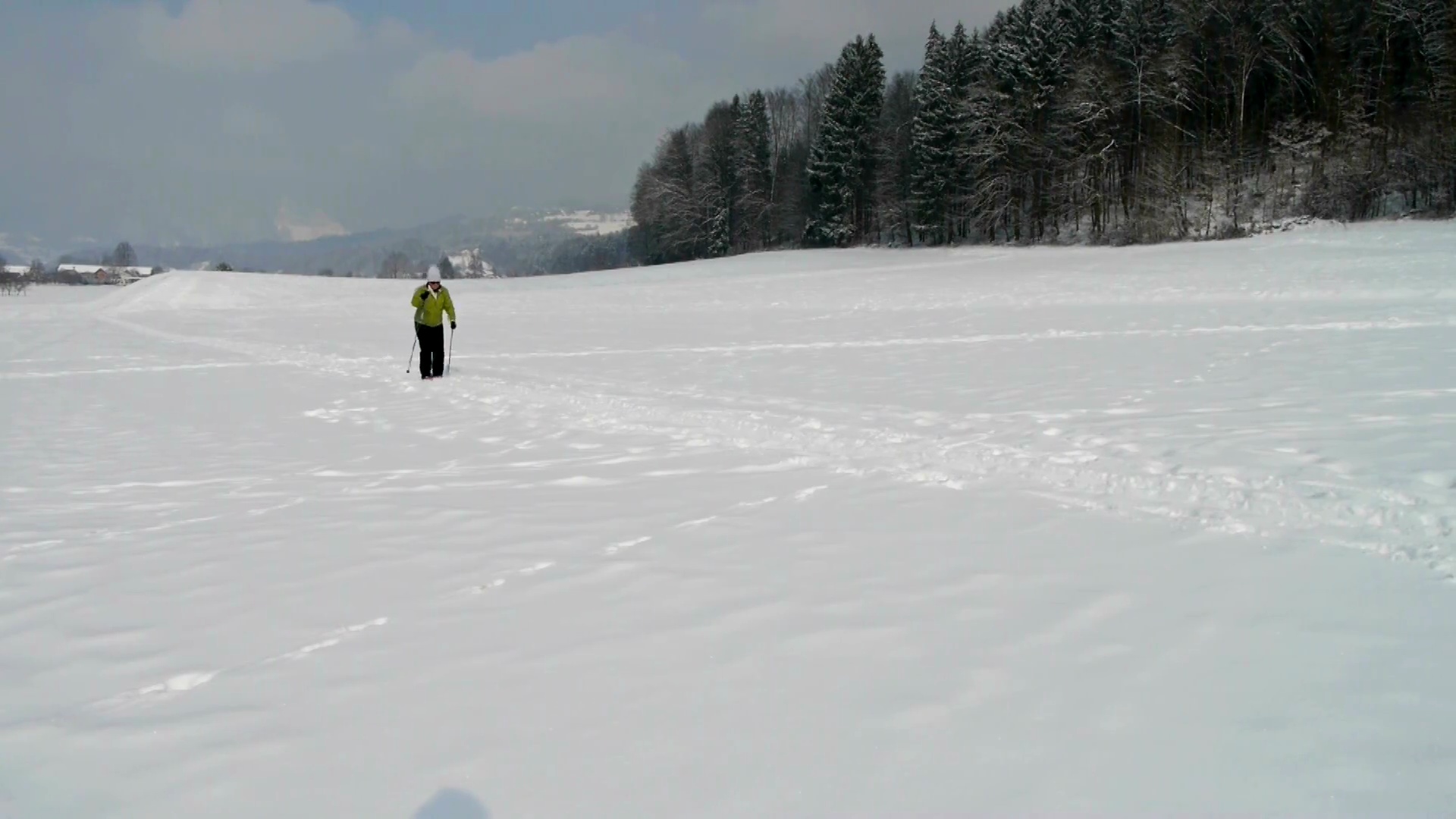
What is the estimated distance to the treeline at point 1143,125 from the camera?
3591 centimetres

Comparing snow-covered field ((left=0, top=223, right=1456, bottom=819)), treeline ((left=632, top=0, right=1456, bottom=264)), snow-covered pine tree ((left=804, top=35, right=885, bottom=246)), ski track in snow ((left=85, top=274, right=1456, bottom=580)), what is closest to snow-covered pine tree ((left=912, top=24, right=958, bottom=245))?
treeline ((left=632, top=0, right=1456, bottom=264))

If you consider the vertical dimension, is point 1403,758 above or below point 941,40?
below

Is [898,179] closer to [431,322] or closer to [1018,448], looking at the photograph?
[431,322]

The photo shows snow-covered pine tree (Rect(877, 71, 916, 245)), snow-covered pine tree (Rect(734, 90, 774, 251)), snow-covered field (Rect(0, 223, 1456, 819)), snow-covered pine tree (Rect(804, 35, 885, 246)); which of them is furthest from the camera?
snow-covered pine tree (Rect(734, 90, 774, 251))

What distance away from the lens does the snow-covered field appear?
115 inches

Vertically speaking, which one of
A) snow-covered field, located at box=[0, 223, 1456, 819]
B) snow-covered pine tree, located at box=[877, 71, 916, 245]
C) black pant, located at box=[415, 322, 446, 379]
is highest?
snow-covered pine tree, located at box=[877, 71, 916, 245]

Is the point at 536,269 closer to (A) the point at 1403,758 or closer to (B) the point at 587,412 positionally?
(B) the point at 587,412

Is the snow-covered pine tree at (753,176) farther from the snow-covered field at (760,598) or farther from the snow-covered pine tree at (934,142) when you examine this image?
the snow-covered field at (760,598)

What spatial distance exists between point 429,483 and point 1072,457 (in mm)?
5464

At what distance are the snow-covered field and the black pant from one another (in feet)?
7.68

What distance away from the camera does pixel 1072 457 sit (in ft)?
22.6

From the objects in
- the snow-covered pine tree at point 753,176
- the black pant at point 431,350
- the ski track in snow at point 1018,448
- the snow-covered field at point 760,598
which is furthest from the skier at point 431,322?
the snow-covered pine tree at point 753,176

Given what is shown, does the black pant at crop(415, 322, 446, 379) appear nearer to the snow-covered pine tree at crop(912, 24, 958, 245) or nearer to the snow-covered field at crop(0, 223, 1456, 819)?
the snow-covered field at crop(0, 223, 1456, 819)

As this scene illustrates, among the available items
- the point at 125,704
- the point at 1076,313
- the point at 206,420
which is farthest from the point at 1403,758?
the point at 1076,313
